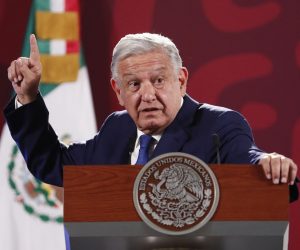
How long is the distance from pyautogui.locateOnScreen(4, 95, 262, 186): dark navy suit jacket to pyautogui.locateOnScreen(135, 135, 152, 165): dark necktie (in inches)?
1.2

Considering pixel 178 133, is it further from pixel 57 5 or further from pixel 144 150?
pixel 57 5

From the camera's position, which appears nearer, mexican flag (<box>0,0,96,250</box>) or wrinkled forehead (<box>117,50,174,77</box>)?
wrinkled forehead (<box>117,50,174,77</box>)

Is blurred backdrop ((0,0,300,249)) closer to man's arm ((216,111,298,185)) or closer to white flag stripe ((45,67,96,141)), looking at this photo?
white flag stripe ((45,67,96,141))

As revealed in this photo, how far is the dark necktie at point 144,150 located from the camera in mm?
2125

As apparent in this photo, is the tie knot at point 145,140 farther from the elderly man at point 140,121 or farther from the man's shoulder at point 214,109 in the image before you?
the man's shoulder at point 214,109

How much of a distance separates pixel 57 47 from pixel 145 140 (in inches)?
61.4

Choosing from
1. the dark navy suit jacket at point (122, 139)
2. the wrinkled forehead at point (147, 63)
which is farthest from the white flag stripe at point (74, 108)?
the wrinkled forehead at point (147, 63)

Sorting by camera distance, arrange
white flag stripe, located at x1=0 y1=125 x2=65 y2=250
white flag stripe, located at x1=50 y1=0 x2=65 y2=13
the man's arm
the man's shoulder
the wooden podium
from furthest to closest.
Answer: white flag stripe, located at x1=50 y1=0 x2=65 y2=13 < white flag stripe, located at x1=0 y1=125 x2=65 y2=250 < the man's shoulder < the man's arm < the wooden podium

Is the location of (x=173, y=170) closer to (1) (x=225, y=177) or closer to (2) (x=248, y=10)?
(1) (x=225, y=177)

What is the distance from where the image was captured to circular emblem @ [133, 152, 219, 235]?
1620mm

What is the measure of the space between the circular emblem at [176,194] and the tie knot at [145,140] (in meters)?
0.55

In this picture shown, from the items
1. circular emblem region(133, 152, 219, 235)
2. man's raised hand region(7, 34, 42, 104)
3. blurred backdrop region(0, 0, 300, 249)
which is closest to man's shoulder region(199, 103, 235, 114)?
man's raised hand region(7, 34, 42, 104)

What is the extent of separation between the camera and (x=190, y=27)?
12.1 feet

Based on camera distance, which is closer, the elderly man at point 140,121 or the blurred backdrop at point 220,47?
the elderly man at point 140,121
